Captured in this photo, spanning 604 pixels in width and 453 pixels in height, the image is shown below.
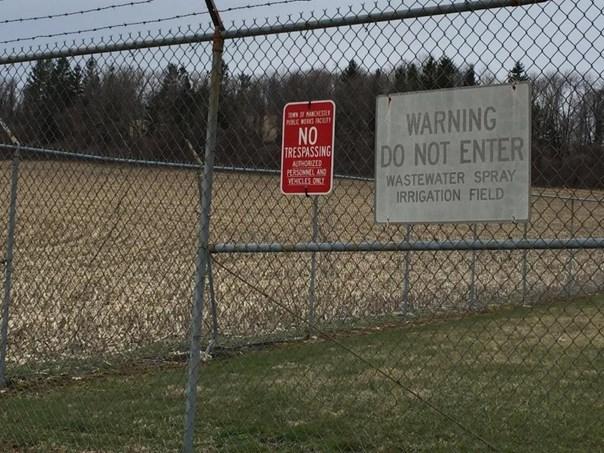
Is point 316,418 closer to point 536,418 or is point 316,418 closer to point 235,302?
point 536,418

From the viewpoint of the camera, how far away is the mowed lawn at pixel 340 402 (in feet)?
16.2

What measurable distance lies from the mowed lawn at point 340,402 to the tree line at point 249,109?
1.40 m

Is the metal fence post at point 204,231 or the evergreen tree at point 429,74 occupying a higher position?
the evergreen tree at point 429,74

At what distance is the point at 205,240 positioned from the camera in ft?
12.7

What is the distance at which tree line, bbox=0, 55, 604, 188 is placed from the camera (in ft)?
11.8

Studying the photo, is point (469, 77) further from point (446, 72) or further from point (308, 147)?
point (308, 147)

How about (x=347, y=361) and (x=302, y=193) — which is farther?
(x=347, y=361)

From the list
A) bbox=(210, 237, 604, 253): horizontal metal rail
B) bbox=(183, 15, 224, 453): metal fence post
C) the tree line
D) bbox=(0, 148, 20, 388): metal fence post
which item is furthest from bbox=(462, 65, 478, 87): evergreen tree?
bbox=(0, 148, 20, 388): metal fence post

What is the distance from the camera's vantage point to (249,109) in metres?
4.49

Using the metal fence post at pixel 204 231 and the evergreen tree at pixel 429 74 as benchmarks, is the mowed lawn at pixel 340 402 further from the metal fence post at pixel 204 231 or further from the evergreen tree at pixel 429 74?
the evergreen tree at pixel 429 74

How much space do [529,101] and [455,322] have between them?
8.24 metres

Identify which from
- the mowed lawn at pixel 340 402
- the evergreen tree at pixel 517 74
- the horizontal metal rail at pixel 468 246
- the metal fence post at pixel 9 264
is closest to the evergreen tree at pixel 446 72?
the evergreen tree at pixel 517 74

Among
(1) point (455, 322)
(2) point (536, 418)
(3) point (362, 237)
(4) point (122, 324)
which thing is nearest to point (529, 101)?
(2) point (536, 418)

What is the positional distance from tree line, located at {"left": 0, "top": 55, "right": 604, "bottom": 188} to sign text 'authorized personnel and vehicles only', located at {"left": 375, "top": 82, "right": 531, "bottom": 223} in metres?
0.29
